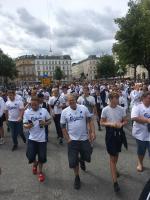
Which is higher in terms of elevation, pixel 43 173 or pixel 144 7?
pixel 144 7

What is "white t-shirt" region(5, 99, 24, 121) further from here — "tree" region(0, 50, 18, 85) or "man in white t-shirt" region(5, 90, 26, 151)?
"tree" region(0, 50, 18, 85)

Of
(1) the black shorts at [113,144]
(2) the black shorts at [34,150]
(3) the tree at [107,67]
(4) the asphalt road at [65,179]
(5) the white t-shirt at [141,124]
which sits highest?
(3) the tree at [107,67]

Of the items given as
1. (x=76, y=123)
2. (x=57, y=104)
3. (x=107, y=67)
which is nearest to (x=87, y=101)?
(x=57, y=104)

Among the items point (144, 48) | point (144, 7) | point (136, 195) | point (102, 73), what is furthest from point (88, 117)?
point (102, 73)

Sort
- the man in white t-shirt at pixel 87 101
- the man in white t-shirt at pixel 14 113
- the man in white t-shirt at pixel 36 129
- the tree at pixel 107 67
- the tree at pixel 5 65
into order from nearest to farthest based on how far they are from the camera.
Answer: the man in white t-shirt at pixel 36 129 < the man in white t-shirt at pixel 14 113 < the man in white t-shirt at pixel 87 101 < the tree at pixel 5 65 < the tree at pixel 107 67

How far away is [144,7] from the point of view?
40.8 metres

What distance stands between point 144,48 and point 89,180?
33.7 m

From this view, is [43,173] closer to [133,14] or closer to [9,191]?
[9,191]

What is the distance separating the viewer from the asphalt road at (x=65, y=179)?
20.7ft

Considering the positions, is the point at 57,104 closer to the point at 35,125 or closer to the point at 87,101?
the point at 87,101

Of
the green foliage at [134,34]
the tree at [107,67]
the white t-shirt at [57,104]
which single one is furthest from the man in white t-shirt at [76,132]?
the tree at [107,67]

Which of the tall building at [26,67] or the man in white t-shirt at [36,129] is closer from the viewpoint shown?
the man in white t-shirt at [36,129]

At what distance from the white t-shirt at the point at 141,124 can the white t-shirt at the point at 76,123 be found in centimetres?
99

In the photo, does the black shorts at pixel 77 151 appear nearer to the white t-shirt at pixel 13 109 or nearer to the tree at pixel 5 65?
the white t-shirt at pixel 13 109
